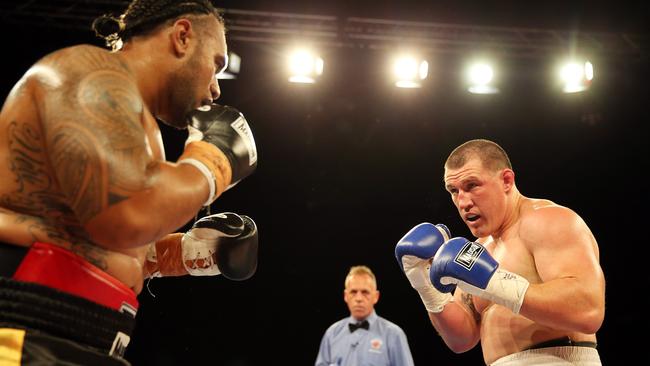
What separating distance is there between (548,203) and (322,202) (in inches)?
199

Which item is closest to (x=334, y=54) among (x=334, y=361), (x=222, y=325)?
(x=334, y=361)

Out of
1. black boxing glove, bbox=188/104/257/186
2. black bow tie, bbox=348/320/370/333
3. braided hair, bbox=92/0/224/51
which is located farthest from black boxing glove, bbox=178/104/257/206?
black bow tie, bbox=348/320/370/333

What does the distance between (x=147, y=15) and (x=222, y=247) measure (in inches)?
26.5

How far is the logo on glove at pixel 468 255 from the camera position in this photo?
190cm

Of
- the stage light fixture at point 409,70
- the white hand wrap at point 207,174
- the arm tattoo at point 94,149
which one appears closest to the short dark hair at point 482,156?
the white hand wrap at point 207,174

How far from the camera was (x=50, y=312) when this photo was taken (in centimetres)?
112

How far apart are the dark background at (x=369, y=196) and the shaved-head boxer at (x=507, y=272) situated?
4.17m

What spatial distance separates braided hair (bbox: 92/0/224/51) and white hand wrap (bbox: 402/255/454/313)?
1.25 m

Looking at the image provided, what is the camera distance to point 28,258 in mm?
1149

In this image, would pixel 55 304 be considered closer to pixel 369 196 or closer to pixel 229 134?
pixel 229 134

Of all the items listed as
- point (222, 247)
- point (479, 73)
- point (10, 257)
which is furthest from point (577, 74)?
point (10, 257)

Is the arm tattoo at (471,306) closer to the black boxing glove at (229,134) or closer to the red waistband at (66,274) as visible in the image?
the black boxing glove at (229,134)

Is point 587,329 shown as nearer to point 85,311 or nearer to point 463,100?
point 85,311

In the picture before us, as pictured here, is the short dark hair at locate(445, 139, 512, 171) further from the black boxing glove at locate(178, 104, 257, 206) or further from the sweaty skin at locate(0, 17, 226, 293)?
the sweaty skin at locate(0, 17, 226, 293)
